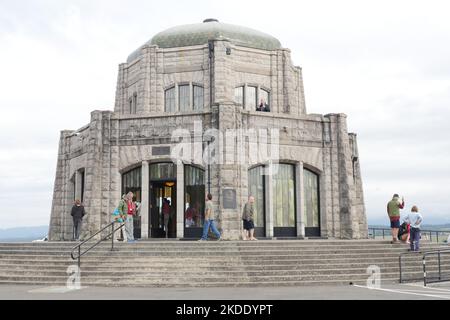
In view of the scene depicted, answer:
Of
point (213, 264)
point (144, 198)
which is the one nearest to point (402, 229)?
point (213, 264)

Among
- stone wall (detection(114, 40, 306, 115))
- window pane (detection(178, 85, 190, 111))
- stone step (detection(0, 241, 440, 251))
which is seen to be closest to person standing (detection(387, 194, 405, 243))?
stone step (detection(0, 241, 440, 251))

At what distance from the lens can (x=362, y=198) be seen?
2789cm

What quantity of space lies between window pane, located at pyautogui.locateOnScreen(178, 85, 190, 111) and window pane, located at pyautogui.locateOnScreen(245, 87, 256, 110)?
307cm

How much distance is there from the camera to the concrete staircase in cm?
1466

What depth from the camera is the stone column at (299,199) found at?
2389cm

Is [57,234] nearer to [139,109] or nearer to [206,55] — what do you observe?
[139,109]

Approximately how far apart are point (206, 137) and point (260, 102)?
7.49 metres

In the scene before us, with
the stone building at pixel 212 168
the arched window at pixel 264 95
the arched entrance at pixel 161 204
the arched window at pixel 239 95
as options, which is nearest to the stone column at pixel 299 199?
the stone building at pixel 212 168

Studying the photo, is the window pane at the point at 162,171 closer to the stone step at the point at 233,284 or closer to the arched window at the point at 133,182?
the arched window at the point at 133,182

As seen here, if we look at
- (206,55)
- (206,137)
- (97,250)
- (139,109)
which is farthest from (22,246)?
(206,55)

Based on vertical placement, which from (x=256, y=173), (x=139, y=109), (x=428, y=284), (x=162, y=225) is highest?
(x=139, y=109)

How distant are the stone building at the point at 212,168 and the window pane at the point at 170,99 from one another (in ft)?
0.89
